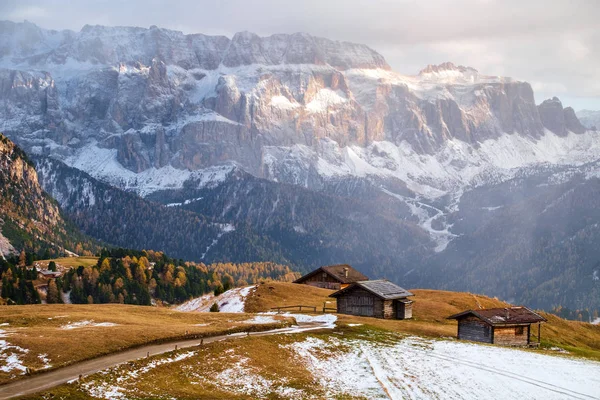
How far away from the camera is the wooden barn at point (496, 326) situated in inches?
3760

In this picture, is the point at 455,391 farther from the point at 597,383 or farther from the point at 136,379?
the point at 136,379

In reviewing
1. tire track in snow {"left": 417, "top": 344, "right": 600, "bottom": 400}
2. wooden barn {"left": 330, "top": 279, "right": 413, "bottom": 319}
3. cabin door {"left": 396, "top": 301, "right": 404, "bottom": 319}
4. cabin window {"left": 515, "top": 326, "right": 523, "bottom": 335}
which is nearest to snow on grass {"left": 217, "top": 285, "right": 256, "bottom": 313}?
wooden barn {"left": 330, "top": 279, "right": 413, "bottom": 319}

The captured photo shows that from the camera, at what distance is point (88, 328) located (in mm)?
72062

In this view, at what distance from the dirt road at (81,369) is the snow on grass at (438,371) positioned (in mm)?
10990

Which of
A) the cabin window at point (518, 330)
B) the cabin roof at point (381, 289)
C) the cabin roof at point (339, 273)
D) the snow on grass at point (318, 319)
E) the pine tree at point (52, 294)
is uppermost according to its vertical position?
the cabin roof at point (339, 273)

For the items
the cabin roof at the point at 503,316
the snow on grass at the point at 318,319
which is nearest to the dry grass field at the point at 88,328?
the snow on grass at the point at 318,319

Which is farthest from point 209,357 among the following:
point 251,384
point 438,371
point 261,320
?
point 261,320

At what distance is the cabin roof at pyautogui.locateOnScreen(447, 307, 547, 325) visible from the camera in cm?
9544

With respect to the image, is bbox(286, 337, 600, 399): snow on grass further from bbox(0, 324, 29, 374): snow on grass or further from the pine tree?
the pine tree

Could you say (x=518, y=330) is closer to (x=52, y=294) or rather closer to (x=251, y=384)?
(x=251, y=384)

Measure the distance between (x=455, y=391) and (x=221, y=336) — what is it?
991 inches

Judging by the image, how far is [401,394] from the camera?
5903 centimetres

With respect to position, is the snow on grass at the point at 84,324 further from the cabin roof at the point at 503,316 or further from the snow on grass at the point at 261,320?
the cabin roof at the point at 503,316

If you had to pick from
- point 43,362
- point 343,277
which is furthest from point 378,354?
point 343,277
